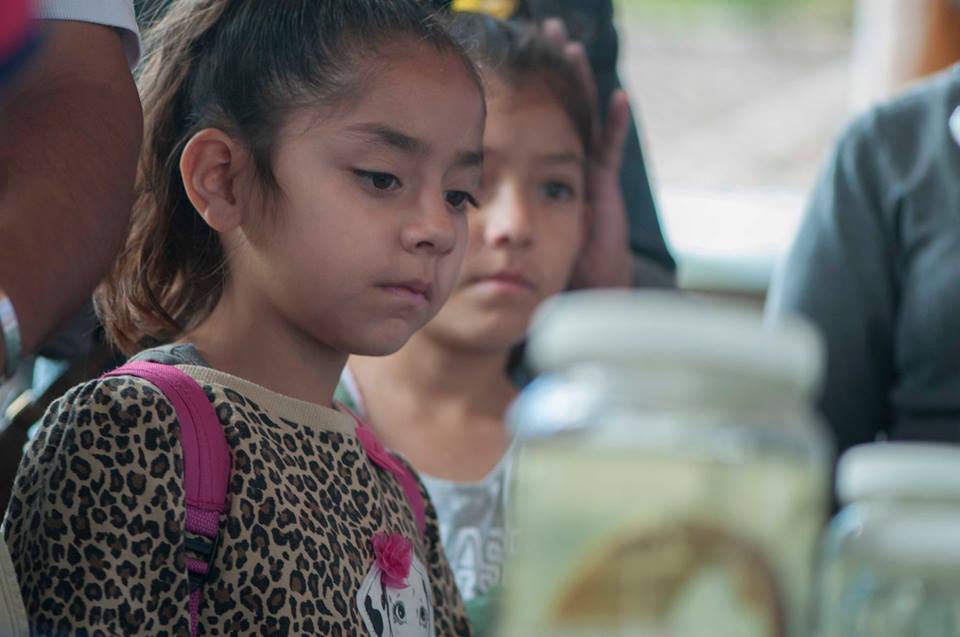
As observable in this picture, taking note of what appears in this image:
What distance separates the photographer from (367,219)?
1151 millimetres

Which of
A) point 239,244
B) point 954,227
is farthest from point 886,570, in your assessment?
point 954,227

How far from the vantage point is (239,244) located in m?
1.22

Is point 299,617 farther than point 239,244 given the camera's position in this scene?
No

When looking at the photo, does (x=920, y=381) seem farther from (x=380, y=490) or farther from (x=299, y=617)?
(x=299, y=617)

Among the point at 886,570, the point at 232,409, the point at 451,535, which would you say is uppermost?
the point at 886,570

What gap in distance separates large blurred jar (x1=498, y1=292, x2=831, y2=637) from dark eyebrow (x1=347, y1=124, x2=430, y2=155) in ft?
2.48

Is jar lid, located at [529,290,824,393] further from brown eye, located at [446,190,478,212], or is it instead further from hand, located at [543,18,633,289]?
hand, located at [543,18,633,289]

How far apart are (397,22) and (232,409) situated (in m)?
0.40

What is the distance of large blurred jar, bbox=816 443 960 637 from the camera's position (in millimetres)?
489

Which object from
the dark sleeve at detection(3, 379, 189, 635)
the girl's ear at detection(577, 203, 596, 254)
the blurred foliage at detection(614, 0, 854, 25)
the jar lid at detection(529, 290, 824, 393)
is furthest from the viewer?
the blurred foliage at detection(614, 0, 854, 25)

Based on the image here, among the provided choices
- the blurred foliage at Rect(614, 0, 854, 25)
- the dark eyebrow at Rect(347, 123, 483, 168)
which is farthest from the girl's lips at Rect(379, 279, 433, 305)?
the blurred foliage at Rect(614, 0, 854, 25)

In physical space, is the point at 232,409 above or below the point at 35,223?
below

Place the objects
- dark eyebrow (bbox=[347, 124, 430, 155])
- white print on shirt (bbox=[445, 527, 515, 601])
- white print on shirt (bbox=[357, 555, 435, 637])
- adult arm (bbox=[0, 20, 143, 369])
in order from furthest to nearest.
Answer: white print on shirt (bbox=[445, 527, 515, 601]) < dark eyebrow (bbox=[347, 124, 430, 155]) < white print on shirt (bbox=[357, 555, 435, 637]) < adult arm (bbox=[0, 20, 143, 369])

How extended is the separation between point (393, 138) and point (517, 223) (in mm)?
590
